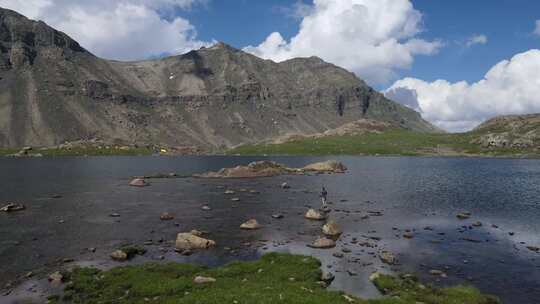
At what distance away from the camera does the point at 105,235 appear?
56.8 m

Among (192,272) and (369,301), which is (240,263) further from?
(369,301)

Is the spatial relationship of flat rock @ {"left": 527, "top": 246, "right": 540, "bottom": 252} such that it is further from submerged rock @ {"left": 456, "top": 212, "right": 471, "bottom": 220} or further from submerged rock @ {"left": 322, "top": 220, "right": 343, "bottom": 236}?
submerged rock @ {"left": 322, "top": 220, "right": 343, "bottom": 236}

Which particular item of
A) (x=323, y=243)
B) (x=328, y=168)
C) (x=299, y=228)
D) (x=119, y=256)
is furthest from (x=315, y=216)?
(x=328, y=168)

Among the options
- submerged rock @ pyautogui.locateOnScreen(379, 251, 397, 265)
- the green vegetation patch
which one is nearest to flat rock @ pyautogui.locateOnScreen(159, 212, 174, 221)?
submerged rock @ pyautogui.locateOnScreen(379, 251, 397, 265)

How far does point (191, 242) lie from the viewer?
50.5 metres

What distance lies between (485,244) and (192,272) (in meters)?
37.4

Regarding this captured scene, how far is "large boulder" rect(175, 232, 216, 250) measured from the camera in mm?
50006

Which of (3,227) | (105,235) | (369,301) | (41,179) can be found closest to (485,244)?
(369,301)

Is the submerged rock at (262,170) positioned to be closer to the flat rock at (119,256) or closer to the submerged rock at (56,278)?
the flat rock at (119,256)

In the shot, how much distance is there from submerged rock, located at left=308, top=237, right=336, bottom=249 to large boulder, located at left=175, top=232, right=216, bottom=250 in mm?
12609

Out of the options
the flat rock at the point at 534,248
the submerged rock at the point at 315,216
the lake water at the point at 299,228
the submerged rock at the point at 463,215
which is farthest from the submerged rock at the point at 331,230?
the submerged rock at the point at 463,215

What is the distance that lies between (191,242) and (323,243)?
16.3 m

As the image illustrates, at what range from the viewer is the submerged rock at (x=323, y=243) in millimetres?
50403

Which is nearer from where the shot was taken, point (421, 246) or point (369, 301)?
point (369, 301)
